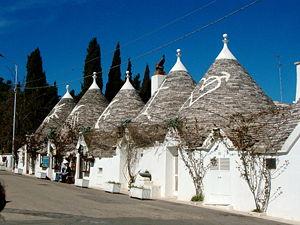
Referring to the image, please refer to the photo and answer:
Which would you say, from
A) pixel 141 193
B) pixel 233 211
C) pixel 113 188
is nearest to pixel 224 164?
pixel 233 211

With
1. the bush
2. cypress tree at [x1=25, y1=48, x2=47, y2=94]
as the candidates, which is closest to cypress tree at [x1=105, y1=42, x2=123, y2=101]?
cypress tree at [x1=25, y1=48, x2=47, y2=94]

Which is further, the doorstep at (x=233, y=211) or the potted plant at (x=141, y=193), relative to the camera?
the potted plant at (x=141, y=193)

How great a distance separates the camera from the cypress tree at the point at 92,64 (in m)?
54.0

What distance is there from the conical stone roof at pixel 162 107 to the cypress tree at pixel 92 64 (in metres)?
25.7

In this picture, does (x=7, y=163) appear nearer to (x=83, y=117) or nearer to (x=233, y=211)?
(x=83, y=117)

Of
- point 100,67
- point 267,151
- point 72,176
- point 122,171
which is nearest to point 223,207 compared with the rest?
point 267,151

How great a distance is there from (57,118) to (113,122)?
1244cm

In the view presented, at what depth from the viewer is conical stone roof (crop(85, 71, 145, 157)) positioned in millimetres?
29156

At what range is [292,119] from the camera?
1681 centimetres

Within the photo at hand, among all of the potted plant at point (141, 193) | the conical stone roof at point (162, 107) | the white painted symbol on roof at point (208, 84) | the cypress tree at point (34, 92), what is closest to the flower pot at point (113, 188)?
the conical stone roof at point (162, 107)

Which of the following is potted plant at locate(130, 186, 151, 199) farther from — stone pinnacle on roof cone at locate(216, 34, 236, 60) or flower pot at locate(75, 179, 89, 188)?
stone pinnacle on roof cone at locate(216, 34, 236, 60)

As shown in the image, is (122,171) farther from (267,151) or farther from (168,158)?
(267,151)

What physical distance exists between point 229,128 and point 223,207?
10.3ft

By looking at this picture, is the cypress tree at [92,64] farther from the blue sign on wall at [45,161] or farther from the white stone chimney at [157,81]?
the white stone chimney at [157,81]
